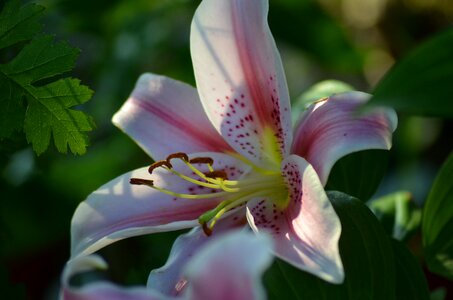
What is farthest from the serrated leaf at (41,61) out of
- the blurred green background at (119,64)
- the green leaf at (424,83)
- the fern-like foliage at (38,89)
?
the blurred green background at (119,64)

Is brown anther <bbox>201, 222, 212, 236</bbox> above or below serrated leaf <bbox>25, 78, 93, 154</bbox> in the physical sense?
below

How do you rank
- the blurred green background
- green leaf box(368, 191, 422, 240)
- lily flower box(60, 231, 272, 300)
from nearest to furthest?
lily flower box(60, 231, 272, 300) < green leaf box(368, 191, 422, 240) < the blurred green background

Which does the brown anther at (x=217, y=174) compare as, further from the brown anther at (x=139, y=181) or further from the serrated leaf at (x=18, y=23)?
the serrated leaf at (x=18, y=23)

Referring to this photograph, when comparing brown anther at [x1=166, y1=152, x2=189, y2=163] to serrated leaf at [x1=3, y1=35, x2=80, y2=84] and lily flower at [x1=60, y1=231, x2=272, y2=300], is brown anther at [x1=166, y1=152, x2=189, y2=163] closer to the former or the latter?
serrated leaf at [x1=3, y1=35, x2=80, y2=84]

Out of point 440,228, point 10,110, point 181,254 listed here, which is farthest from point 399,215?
point 10,110

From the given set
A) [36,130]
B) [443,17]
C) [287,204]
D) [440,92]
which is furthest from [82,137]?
[443,17]

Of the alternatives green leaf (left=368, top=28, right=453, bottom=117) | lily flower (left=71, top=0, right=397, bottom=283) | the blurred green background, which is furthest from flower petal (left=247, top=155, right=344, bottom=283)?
the blurred green background

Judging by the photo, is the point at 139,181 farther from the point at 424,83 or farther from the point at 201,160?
the point at 424,83
